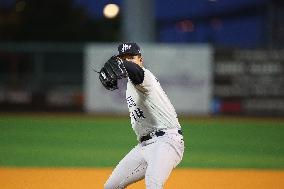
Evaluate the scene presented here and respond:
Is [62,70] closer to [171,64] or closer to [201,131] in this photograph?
[171,64]

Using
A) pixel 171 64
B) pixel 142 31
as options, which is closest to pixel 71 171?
pixel 171 64

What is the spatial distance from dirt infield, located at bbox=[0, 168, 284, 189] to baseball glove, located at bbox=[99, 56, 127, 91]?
2.84 m

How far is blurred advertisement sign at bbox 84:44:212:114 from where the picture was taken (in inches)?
769

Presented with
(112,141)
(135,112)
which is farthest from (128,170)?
(112,141)

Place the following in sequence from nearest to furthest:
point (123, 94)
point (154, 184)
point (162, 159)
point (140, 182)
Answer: point (154, 184), point (162, 159), point (140, 182), point (123, 94)

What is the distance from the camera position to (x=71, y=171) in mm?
9484

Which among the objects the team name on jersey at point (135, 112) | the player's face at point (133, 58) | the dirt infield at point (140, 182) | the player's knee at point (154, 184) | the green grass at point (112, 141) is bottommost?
the dirt infield at point (140, 182)

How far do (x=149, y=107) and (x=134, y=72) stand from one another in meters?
0.44

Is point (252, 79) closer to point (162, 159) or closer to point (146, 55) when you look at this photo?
point (146, 55)

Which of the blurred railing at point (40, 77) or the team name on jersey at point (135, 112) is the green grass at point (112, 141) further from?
the team name on jersey at point (135, 112)

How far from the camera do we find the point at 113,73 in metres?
5.27

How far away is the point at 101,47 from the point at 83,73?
1.02m

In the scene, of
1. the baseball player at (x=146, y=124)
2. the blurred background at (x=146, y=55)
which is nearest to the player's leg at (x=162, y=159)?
the baseball player at (x=146, y=124)

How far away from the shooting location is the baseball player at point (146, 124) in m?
5.35
